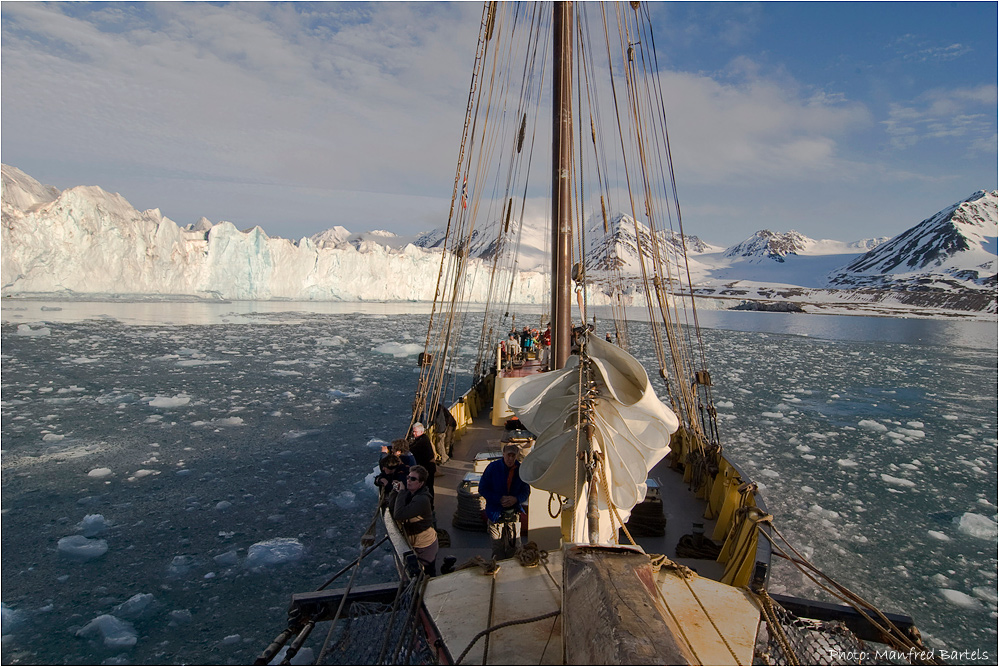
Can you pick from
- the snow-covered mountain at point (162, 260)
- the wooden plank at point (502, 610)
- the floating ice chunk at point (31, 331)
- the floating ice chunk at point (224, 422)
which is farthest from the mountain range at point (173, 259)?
the wooden plank at point (502, 610)

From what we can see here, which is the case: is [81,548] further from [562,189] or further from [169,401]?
[169,401]

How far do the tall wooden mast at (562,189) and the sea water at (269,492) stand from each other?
12.3 feet

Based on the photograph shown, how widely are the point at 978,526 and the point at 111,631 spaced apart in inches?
458

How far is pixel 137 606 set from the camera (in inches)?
225

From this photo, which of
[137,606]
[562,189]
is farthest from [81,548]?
[562,189]

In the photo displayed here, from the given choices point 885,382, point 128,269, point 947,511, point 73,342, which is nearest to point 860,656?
point 947,511

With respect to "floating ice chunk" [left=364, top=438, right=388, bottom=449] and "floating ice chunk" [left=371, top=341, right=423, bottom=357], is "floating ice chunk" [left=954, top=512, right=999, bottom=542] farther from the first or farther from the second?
"floating ice chunk" [left=371, top=341, right=423, bottom=357]

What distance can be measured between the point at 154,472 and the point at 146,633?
517 cm

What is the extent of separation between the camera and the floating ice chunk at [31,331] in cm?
2966

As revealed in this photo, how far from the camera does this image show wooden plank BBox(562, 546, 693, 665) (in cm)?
187

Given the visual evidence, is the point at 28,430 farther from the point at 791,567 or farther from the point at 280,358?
the point at 791,567

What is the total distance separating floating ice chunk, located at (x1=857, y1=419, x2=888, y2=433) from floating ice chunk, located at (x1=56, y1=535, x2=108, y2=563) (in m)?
16.9

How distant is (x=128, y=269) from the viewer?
48.3 meters

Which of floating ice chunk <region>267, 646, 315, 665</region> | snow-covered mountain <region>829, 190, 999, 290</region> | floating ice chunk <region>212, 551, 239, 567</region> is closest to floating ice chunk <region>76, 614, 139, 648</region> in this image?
floating ice chunk <region>212, 551, 239, 567</region>
